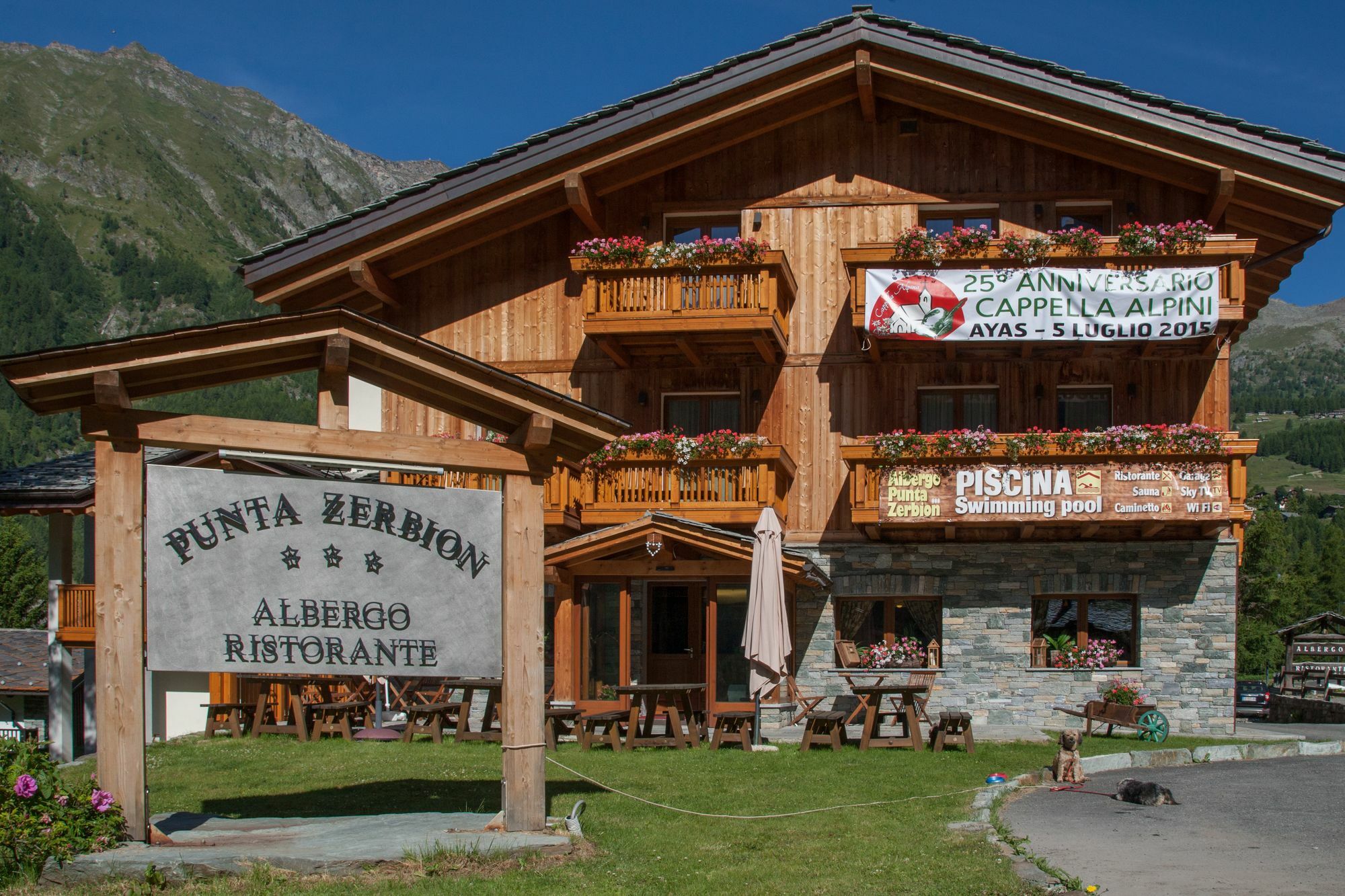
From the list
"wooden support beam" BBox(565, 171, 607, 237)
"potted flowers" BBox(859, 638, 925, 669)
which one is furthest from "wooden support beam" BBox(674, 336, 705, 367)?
"potted flowers" BBox(859, 638, 925, 669)

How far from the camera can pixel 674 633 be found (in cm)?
2369

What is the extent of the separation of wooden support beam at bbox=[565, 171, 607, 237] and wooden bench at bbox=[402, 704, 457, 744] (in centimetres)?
949

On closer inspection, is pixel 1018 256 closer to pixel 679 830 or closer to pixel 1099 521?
pixel 1099 521

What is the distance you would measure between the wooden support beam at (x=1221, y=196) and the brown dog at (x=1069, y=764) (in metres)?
11.8

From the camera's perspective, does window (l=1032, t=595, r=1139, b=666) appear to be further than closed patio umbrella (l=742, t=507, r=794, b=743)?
Yes

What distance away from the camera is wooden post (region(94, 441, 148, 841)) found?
32.2 ft

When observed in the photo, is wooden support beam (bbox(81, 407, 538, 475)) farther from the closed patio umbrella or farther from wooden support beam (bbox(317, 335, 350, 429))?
the closed patio umbrella

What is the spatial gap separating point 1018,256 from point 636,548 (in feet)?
24.8

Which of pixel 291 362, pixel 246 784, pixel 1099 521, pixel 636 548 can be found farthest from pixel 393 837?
pixel 1099 521

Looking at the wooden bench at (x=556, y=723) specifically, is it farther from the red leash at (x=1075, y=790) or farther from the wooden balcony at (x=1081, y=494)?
the wooden balcony at (x=1081, y=494)

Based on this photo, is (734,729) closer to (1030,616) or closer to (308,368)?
(1030,616)

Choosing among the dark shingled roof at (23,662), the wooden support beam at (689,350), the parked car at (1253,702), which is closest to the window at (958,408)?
the wooden support beam at (689,350)

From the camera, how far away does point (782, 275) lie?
2373 cm

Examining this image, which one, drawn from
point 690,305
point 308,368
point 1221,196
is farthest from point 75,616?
point 1221,196
